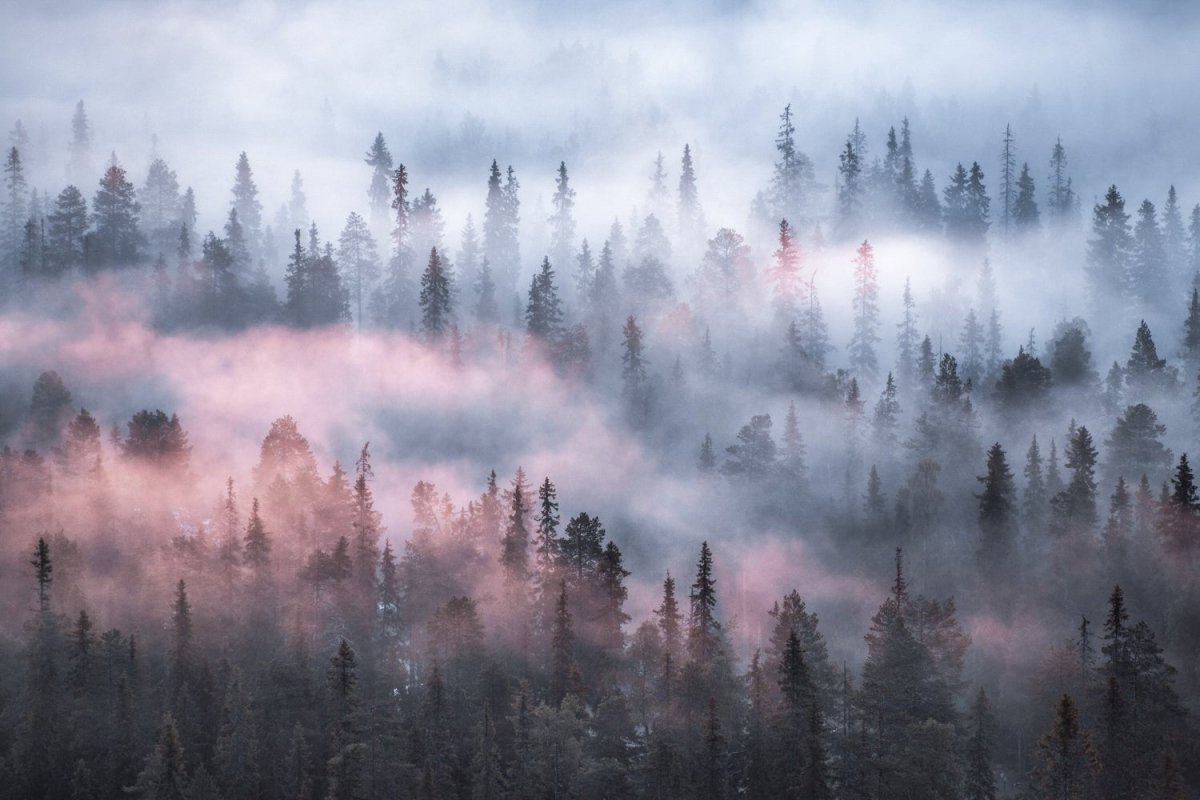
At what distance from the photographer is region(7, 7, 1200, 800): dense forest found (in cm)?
8050

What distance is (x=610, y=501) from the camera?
420ft

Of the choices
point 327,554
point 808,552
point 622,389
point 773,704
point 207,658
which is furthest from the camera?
point 622,389

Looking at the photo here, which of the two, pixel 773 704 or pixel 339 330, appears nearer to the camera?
pixel 773 704

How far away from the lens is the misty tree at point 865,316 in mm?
146625

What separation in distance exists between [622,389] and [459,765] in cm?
6471

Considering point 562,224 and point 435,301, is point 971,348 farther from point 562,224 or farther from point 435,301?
point 562,224

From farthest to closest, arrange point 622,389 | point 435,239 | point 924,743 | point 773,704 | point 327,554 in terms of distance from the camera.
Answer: point 435,239 → point 622,389 → point 327,554 → point 773,704 → point 924,743

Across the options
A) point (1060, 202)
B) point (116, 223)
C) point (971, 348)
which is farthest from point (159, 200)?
point (1060, 202)

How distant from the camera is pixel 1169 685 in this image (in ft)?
274

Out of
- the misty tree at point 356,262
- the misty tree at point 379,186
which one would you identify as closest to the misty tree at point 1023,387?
the misty tree at point 356,262

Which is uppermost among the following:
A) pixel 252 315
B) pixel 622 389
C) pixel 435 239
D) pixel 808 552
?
pixel 435 239

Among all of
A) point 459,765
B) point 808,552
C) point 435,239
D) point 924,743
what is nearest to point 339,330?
point 435,239

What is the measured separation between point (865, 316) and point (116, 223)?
9241cm

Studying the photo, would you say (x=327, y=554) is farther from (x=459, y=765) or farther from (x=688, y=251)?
(x=688, y=251)
